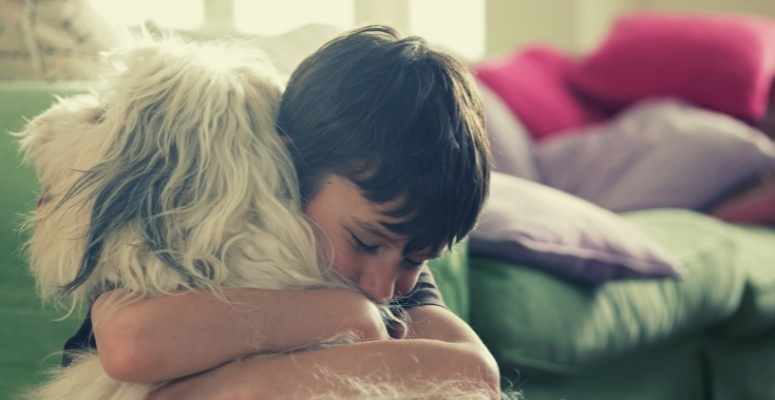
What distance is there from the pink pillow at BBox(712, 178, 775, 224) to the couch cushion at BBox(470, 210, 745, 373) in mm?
392

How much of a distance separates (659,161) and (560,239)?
785 mm

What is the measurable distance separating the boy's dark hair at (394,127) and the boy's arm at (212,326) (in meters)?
0.07

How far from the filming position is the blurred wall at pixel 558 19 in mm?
3391

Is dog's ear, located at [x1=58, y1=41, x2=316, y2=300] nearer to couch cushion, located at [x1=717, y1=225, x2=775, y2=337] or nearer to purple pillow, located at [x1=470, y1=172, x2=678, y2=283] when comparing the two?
purple pillow, located at [x1=470, y1=172, x2=678, y2=283]

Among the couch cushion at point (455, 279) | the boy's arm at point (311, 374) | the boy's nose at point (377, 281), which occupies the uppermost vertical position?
the boy's nose at point (377, 281)

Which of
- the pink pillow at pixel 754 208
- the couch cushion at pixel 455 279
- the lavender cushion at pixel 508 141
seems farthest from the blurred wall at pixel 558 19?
the couch cushion at pixel 455 279

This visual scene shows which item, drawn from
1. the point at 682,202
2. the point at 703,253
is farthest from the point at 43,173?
the point at 682,202

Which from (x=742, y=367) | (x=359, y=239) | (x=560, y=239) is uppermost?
(x=359, y=239)

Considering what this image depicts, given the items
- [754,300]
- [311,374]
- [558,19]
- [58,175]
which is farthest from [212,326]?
[558,19]

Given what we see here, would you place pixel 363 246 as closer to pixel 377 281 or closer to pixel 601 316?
pixel 377 281

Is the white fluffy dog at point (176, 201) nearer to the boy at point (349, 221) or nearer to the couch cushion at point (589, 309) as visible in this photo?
the boy at point (349, 221)

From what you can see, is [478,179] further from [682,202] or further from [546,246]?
[682,202]

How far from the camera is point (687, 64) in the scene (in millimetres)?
2549

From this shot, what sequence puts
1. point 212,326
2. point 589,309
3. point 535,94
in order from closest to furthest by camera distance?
point 212,326 → point 589,309 → point 535,94
